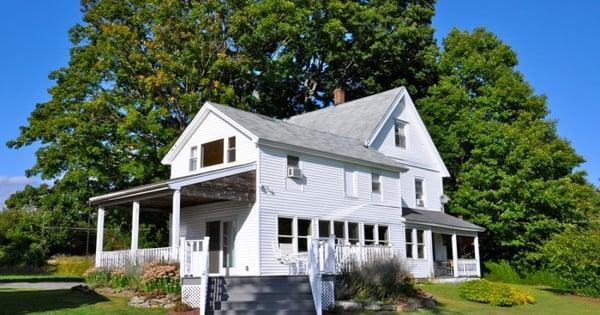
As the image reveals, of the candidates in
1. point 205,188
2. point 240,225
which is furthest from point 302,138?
point 205,188

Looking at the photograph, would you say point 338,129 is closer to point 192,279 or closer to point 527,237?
point 527,237

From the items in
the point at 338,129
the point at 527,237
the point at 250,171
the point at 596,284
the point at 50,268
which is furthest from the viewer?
the point at 50,268

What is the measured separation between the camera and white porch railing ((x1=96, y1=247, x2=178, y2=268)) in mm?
17672

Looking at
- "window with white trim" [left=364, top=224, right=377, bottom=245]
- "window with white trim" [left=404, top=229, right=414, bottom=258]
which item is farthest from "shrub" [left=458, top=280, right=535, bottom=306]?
"window with white trim" [left=404, top=229, right=414, bottom=258]

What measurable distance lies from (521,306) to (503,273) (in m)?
12.4

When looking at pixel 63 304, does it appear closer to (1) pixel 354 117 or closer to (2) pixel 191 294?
(2) pixel 191 294

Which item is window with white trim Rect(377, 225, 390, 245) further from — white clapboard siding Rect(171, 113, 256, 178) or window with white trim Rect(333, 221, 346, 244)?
white clapboard siding Rect(171, 113, 256, 178)

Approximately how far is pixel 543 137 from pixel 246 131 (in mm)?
22139

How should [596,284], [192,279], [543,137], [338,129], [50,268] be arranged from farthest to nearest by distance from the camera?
1. [50,268]
2. [543,137]
3. [338,129]
4. [596,284]
5. [192,279]

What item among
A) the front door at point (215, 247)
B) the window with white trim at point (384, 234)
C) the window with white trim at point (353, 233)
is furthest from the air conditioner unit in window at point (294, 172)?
the window with white trim at point (384, 234)

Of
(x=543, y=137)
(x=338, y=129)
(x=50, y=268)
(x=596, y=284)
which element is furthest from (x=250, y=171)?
(x=50, y=268)

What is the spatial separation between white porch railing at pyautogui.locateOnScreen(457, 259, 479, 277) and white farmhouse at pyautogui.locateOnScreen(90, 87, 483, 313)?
3.8 inches

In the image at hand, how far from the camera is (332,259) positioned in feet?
53.9

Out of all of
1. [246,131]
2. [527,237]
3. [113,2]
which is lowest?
[527,237]
